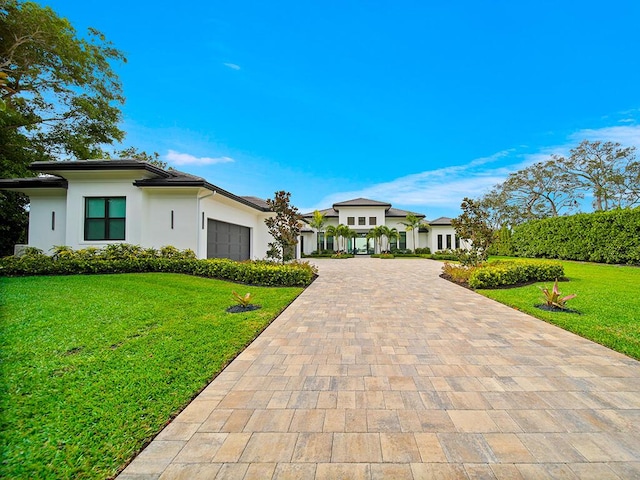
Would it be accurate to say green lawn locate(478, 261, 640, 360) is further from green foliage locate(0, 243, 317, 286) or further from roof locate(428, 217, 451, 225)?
roof locate(428, 217, 451, 225)

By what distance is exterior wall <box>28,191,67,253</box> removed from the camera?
11.4m

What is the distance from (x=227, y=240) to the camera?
13.8 metres

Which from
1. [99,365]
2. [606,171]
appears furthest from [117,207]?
[606,171]

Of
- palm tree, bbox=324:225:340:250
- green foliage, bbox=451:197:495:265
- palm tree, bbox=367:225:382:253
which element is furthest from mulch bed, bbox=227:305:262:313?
palm tree, bbox=367:225:382:253

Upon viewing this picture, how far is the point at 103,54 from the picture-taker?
1694 centimetres

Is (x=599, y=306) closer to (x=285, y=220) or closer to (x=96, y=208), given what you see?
(x=285, y=220)

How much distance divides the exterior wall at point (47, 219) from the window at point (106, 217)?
1.54 m

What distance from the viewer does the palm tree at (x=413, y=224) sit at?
31.3 m

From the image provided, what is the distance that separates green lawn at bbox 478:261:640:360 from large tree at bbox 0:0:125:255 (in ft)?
69.2

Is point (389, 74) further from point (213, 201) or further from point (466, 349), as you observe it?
point (466, 349)

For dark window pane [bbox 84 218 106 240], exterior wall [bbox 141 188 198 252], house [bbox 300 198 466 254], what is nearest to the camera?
dark window pane [bbox 84 218 106 240]

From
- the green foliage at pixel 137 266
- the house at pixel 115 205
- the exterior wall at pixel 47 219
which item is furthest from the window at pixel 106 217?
the exterior wall at pixel 47 219

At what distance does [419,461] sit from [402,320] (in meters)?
3.82

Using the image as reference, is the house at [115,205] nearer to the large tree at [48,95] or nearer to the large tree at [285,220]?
the large tree at [285,220]
